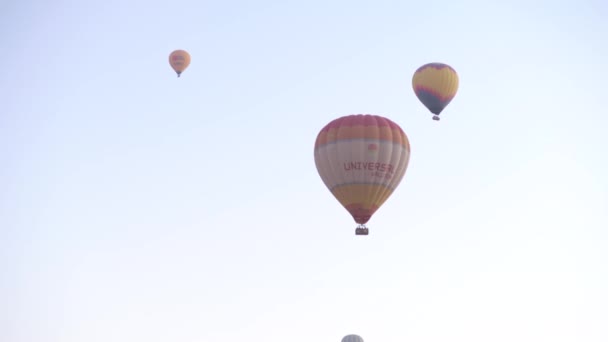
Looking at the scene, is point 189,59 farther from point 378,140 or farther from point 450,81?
point 378,140

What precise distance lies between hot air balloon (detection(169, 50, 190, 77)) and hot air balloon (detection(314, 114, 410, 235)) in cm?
4106

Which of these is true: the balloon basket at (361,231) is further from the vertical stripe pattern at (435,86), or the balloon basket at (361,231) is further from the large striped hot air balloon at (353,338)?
the large striped hot air balloon at (353,338)

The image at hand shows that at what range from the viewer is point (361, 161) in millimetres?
61688

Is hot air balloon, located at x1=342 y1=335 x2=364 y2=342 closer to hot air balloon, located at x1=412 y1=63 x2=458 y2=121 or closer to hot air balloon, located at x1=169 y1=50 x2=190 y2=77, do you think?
hot air balloon, located at x1=169 y1=50 x2=190 y2=77

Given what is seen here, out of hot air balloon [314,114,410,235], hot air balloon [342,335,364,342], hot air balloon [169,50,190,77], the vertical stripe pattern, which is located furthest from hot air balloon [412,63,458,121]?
hot air balloon [342,335,364,342]

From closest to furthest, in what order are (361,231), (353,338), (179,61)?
(361,231), (179,61), (353,338)

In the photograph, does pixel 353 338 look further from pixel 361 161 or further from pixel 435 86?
pixel 361 161

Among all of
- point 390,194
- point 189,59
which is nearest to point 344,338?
point 189,59

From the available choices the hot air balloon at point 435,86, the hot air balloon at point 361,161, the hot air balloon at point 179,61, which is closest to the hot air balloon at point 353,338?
the hot air balloon at point 179,61

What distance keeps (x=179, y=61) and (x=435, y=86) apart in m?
31.0

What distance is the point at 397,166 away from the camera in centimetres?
6300

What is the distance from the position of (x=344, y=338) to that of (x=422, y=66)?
33.7m

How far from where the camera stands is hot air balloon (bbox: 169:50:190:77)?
10175 cm

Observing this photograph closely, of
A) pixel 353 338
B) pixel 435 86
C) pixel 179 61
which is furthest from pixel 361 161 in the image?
pixel 353 338
